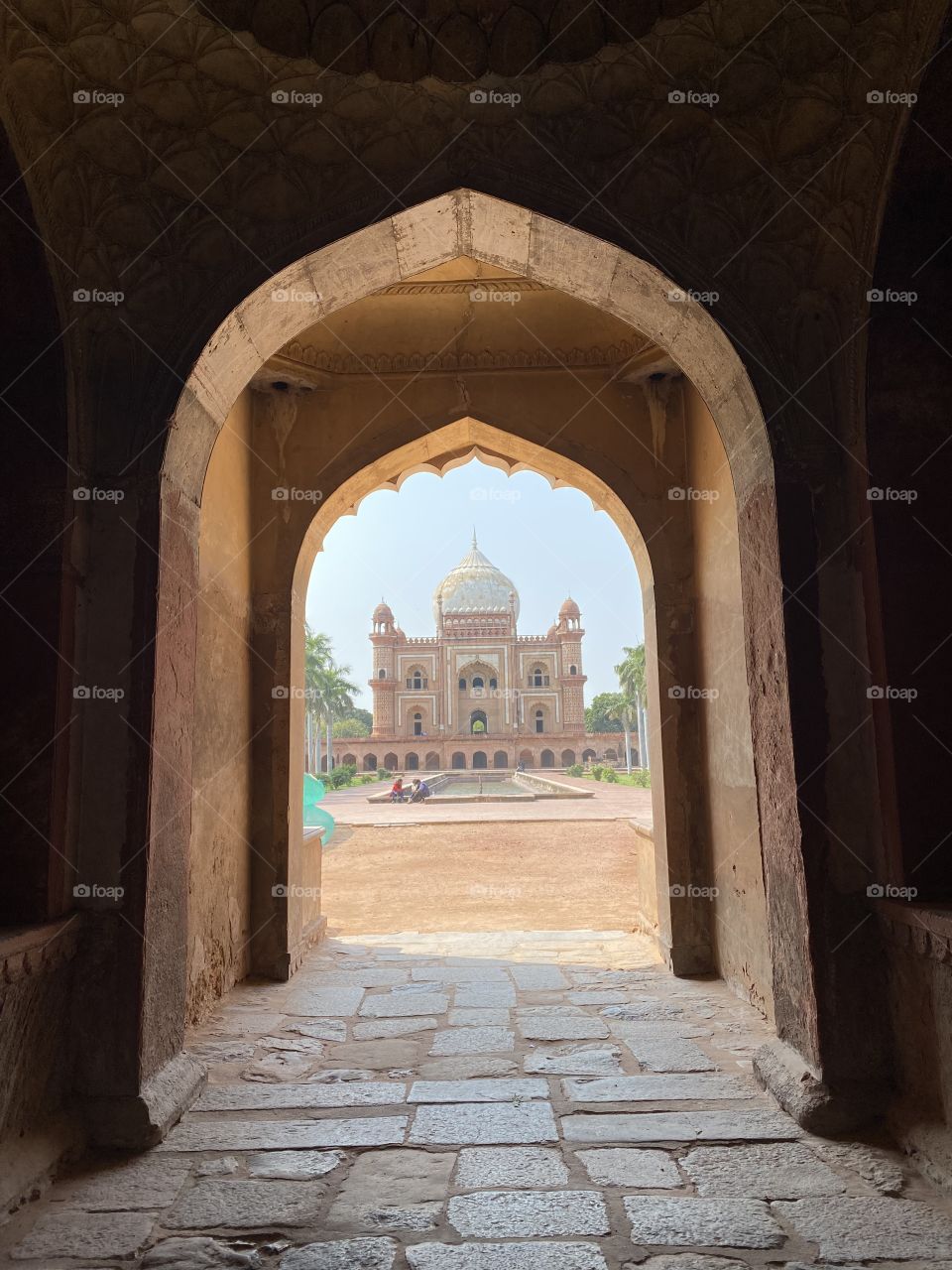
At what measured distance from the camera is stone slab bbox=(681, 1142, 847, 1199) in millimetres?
2408

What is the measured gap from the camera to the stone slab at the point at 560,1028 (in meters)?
3.88

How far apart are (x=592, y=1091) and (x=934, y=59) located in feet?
13.0

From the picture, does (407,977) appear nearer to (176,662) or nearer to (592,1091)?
(592,1091)

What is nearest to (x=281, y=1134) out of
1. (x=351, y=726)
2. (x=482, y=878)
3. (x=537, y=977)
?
(x=537, y=977)

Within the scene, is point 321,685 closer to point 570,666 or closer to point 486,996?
point 570,666

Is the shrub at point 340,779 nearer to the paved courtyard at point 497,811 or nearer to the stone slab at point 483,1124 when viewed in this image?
the paved courtyard at point 497,811

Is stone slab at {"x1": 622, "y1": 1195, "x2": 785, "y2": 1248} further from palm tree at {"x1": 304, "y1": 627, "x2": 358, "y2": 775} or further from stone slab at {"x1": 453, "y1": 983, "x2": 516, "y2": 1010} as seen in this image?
palm tree at {"x1": 304, "y1": 627, "x2": 358, "y2": 775}

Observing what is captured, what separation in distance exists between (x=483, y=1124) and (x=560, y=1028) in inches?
46.9

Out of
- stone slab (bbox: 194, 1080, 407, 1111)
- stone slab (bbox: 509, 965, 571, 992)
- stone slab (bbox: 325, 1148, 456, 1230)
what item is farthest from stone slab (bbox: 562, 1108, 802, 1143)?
stone slab (bbox: 509, 965, 571, 992)

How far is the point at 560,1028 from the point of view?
4016 millimetres

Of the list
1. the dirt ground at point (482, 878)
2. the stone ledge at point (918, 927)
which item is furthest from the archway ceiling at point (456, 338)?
the stone ledge at point (918, 927)

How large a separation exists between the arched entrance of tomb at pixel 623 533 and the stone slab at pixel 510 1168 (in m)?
1.06

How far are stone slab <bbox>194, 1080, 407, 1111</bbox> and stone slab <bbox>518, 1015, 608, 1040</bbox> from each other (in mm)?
848

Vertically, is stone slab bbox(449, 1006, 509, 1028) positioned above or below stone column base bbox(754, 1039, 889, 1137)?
below
